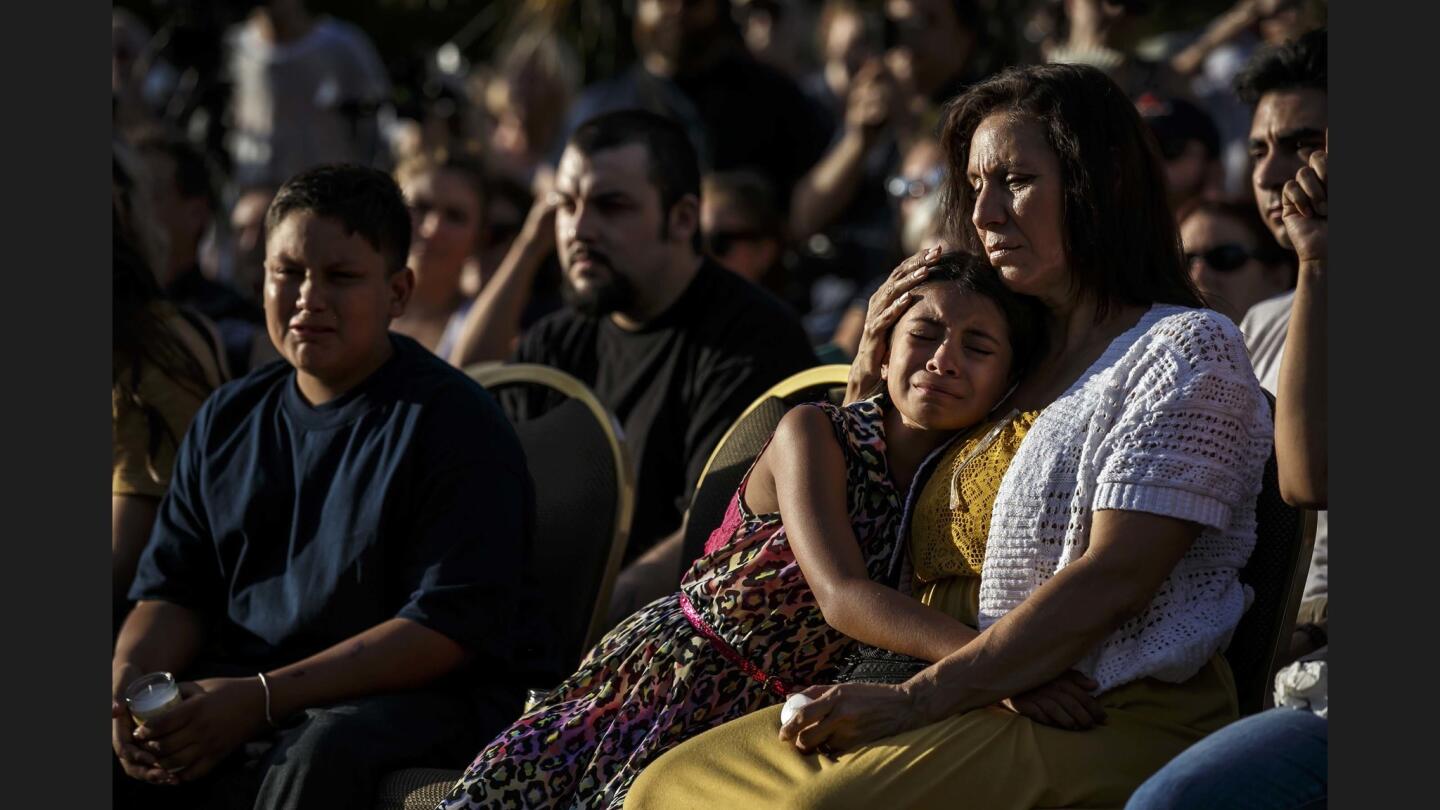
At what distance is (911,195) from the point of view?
214 inches

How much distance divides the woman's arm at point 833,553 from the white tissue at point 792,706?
8.0 inches

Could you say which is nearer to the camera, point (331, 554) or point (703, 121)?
point (331, 554)

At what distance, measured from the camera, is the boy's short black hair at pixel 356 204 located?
3.85m

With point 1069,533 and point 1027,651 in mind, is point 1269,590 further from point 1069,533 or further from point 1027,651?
point 1027,651

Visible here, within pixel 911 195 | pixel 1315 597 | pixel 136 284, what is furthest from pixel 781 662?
pixel 911 195

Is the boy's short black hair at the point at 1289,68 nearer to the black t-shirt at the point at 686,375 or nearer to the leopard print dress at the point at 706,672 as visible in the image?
the black t-shirt at the point at 686,375

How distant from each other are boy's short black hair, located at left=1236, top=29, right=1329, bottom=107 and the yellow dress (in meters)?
1.53

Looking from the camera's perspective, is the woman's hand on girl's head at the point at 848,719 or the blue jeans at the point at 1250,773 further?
the woman's hand on girl's head at the point at 848,719

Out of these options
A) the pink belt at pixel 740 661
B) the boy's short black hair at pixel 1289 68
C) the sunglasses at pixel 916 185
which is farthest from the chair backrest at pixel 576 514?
the boy's short black hair at pixel 1289 68

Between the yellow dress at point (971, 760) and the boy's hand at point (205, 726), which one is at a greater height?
the yellow dress at point (971, 760)

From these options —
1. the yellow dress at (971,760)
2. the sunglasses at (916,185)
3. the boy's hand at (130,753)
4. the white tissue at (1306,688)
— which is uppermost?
the sunglasses at (916,185)

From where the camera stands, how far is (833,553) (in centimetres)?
304

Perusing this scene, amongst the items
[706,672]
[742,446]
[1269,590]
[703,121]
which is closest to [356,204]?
[742,446]

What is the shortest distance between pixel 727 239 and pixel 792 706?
3404 millimetres
